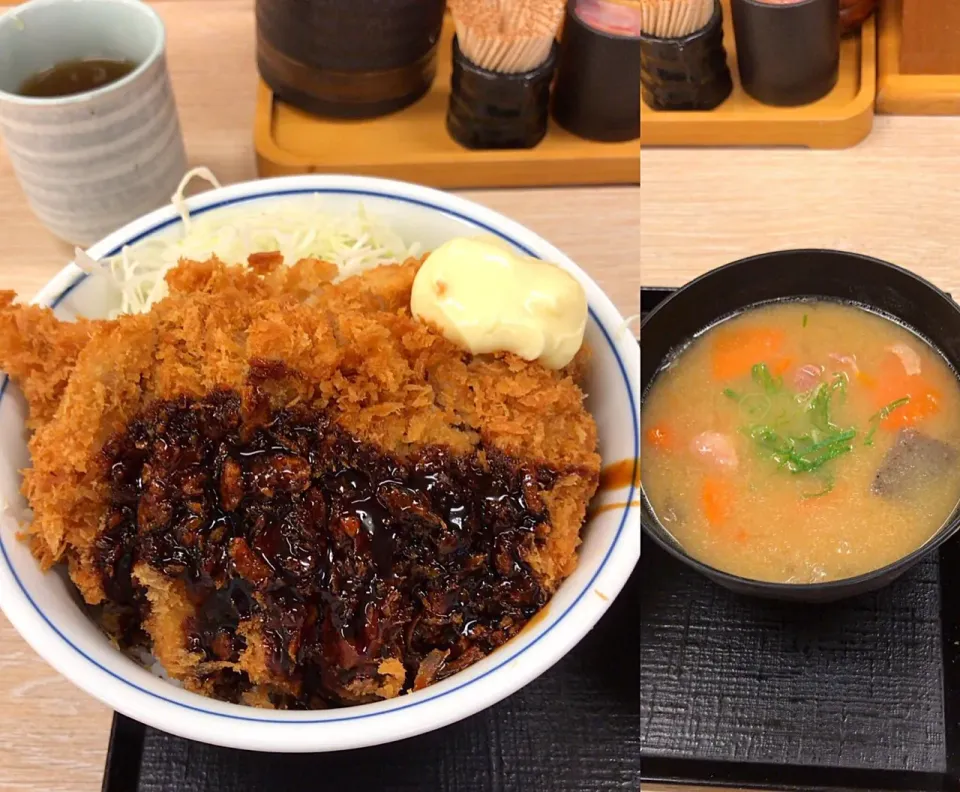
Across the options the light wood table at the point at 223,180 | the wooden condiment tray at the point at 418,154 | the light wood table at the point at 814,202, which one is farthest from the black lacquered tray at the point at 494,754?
the wooden condiment tray at the point at 418,154

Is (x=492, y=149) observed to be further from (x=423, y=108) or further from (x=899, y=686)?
(x=899, y=686)

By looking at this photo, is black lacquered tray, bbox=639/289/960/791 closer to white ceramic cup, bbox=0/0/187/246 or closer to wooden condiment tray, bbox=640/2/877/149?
wooden condiment tray, bbox=640/2/877/149

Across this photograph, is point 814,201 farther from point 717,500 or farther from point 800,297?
point 717,500

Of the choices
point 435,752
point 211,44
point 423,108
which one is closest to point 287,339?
point 435,752

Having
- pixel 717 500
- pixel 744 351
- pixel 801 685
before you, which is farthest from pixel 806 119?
pixel 801 685

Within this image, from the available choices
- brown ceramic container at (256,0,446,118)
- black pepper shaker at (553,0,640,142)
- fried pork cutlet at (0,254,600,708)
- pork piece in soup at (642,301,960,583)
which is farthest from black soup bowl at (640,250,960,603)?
brown ceramic container at (256,0,446,118)

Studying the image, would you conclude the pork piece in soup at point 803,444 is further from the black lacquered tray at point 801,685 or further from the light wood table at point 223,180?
the light wood table at point 223,180
